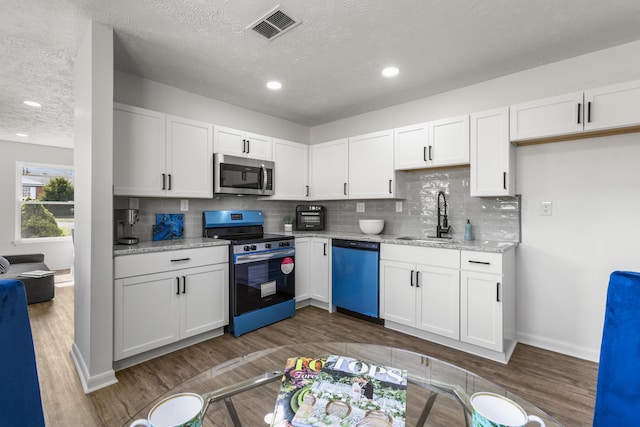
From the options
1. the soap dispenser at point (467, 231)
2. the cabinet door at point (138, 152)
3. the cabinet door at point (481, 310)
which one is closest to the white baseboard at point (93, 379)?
the cabinet door at point (138, 152)

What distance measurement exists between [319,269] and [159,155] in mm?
2192

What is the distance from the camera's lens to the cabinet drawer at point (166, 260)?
7.80 feet

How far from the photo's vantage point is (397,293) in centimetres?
318

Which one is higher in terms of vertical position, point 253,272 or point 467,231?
point 467,231

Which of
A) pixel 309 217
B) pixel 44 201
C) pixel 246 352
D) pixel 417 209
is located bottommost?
pixel 246 352

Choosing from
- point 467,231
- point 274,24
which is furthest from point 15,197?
point 467,231

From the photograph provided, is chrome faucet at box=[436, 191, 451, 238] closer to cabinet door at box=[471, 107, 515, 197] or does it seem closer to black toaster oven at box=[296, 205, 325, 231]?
cabinet door at box=[471, 107, 515, 197]

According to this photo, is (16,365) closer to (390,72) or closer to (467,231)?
(390,72)

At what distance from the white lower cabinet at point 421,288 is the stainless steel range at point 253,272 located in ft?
3.57

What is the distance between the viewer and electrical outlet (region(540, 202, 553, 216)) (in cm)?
281

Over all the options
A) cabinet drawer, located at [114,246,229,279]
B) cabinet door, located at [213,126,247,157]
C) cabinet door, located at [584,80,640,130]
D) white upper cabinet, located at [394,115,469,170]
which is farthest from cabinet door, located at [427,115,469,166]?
cabinet drawer, located at [114,246,229,279]

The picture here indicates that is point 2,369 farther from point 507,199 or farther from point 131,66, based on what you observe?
point 507,199

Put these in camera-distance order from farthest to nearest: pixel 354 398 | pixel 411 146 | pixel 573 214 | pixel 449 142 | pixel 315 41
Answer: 1. pixel 411 146
2. pixel 449 142
3. pixel 573 214
4. pixel 315 41
5. pixel 354 398

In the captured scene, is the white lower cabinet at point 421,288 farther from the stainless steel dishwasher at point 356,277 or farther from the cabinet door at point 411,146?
the cabinet door at point 411,146
